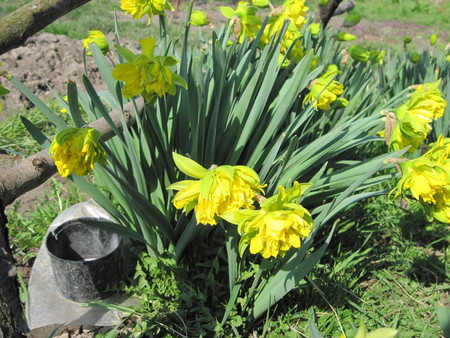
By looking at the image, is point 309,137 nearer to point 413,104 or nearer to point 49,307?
point 413,104

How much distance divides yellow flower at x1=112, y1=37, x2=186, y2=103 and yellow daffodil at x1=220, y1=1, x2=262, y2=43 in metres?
0.66

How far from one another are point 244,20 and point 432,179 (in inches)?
37.3

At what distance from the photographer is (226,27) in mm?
1899

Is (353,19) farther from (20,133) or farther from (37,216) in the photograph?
(20,133)

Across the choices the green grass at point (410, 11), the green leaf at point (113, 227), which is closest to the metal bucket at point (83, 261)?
the green leaf at point (113, 227)

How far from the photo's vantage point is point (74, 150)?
37.1 inches

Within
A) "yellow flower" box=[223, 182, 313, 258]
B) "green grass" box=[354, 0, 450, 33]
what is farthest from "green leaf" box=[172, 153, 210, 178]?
"green grass" box=[354, 0, 450, 33]

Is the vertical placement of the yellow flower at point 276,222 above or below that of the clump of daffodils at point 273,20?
below

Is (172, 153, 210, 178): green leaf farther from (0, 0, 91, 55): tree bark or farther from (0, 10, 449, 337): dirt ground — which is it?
(0, 10, 449, 337): dirt ground

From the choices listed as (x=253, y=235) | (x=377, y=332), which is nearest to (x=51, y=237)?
(x=253, y=235)

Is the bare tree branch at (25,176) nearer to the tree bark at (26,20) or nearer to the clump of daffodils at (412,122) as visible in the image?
the tree bark at (26,20)

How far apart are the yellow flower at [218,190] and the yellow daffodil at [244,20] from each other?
828 millimetres

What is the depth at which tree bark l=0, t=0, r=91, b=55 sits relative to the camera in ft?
2.98

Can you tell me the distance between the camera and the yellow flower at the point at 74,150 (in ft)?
3.09
